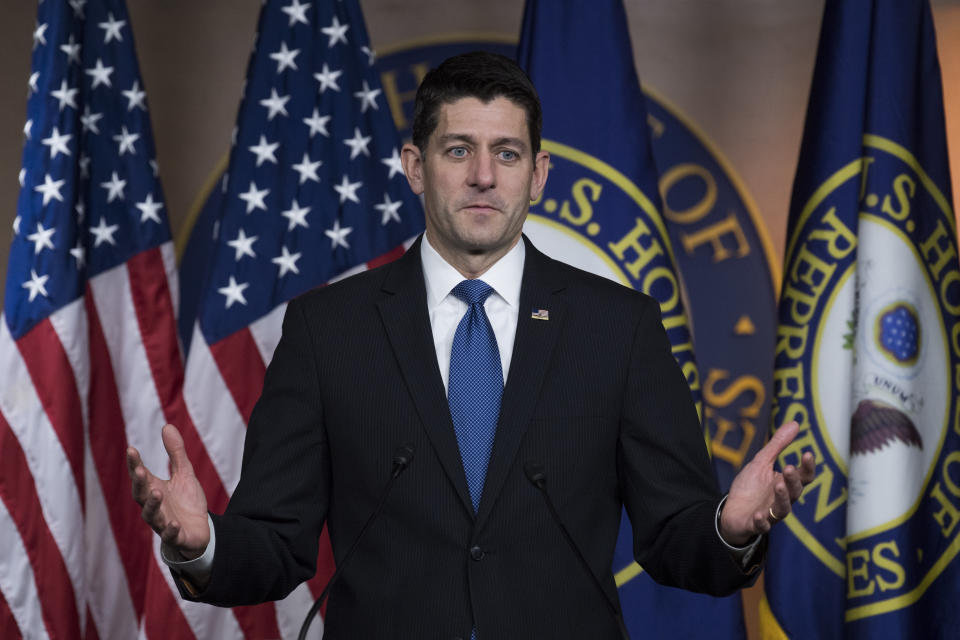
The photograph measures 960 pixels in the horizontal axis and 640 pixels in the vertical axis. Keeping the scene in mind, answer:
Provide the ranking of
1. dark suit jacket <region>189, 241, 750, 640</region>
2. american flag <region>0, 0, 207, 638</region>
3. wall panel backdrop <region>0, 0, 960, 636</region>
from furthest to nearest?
wall panel backdrop <region>0, 0, 960, 636</region>
american flag <region>0, 0, 207, 638</region>
dark suit jacket <region>189, 241, 750, 640</region>

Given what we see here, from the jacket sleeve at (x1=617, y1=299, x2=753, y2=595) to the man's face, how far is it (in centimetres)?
30

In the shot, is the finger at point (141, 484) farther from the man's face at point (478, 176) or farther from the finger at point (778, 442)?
the finger at point (778, 442)

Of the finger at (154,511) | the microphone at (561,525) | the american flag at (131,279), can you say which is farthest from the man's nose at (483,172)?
the american flag at (131,279)

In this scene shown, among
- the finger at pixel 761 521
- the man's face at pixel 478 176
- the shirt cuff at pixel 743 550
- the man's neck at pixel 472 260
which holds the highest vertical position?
the man's face at pixel 478 176

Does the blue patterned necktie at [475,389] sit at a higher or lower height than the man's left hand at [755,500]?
higher

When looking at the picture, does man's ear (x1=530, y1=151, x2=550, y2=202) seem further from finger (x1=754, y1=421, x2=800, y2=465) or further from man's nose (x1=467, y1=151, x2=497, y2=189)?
finger (x1=754, y1=421, x2=800, y2=465)

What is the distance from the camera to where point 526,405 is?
1.72 metres

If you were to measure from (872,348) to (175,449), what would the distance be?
2.30m

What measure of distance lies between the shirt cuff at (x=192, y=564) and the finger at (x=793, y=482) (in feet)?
2.74

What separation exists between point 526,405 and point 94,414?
7.07 feet

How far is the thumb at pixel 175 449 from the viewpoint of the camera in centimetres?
152

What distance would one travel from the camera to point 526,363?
1.76 m

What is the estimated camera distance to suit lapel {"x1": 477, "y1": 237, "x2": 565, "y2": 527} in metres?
1.67

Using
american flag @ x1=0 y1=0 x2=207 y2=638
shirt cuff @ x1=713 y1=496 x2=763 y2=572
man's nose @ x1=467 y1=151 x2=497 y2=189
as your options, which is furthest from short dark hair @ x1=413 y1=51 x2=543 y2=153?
american flag @ x1=0 y1=0 x2=207 y2=638
